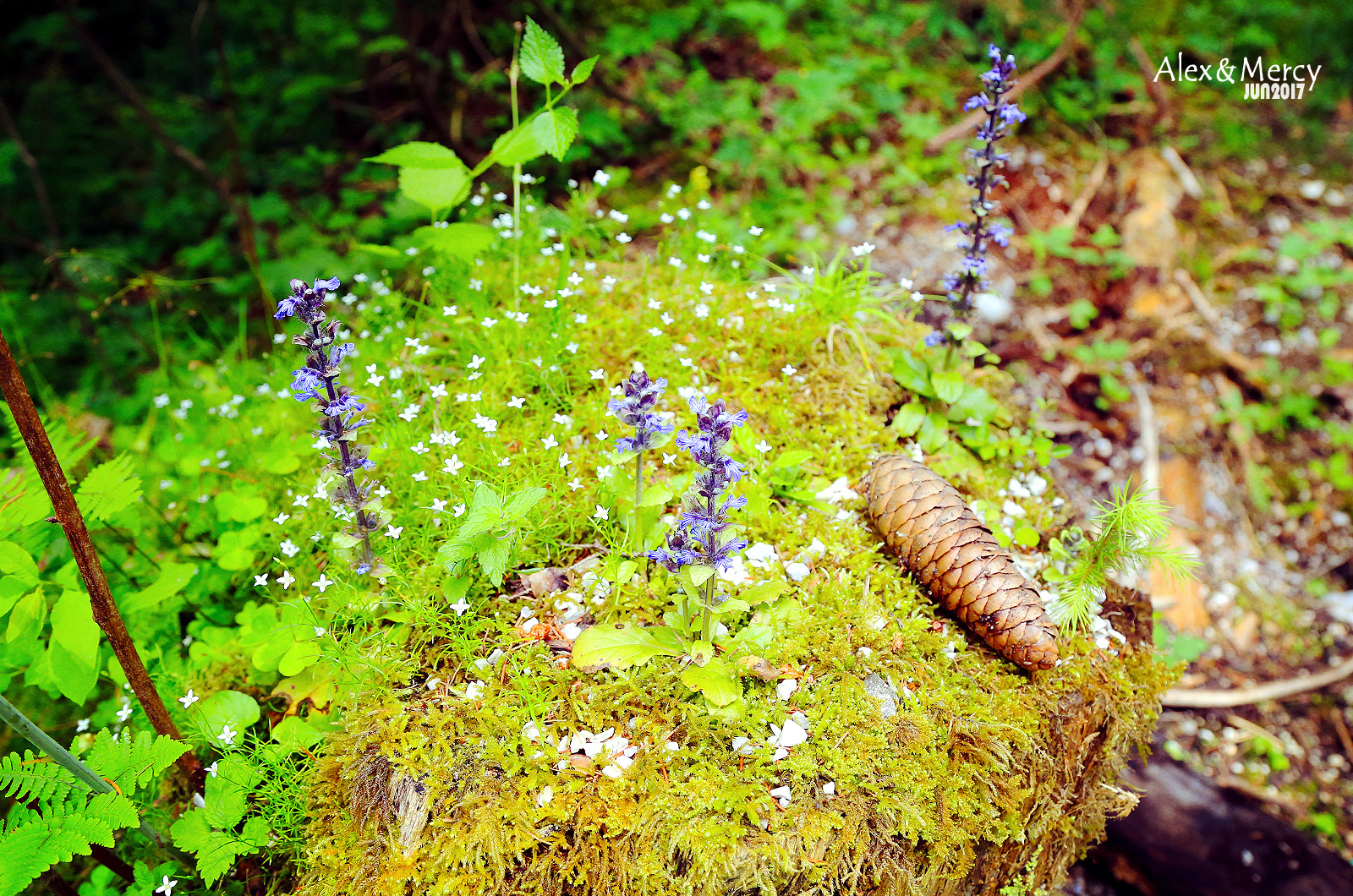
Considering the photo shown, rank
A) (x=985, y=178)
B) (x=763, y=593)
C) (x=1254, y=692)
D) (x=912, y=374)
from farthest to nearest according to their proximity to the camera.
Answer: (x=1254, y=692), (x=912, y=374), (x=985, y=178), (x=763, y=593)

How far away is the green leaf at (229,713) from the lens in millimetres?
2656

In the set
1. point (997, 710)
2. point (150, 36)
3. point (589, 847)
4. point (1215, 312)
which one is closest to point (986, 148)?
point (997, 710)

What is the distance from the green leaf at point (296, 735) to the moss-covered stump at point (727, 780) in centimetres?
14

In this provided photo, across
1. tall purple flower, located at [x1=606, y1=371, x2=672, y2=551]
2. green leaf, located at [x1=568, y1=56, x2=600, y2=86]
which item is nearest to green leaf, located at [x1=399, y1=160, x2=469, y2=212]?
green leaf, located at [x1=568, y1=56, x2=600, y2=86]

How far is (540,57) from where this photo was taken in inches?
128

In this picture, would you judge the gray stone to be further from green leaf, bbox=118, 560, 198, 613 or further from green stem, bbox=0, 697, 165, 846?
green leaf, bbox=118, 560, 198, 613

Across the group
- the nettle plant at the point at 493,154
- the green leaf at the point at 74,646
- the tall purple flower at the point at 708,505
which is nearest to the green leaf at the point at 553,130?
the nettle plant at the point at 493,154

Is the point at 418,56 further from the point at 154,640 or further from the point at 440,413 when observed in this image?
the point at 154,640

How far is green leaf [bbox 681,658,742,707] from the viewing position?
230 centimetres

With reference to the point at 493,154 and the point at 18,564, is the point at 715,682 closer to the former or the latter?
the point at 18,564

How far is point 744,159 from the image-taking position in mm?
6004

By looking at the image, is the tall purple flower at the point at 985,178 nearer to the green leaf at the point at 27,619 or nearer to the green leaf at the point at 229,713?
the green leaf at the point at 229,713

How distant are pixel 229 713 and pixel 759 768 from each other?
1.93 m

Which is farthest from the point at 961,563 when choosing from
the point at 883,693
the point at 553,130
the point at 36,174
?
the point at 36,174
